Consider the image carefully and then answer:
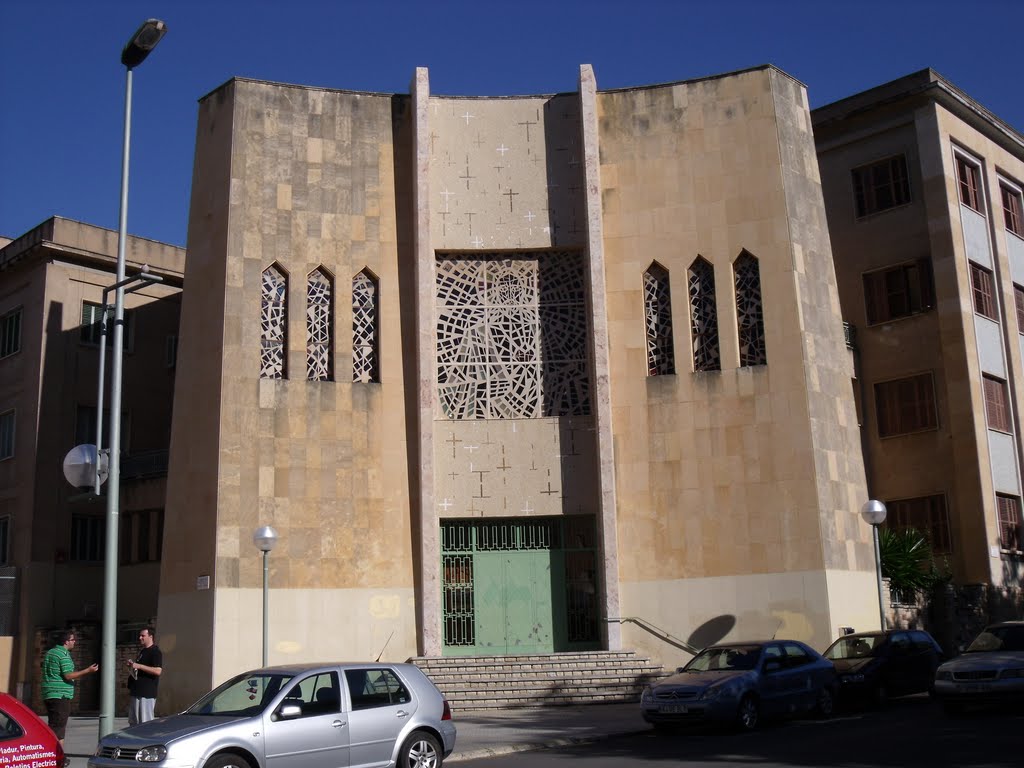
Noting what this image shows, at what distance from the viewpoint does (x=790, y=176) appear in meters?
23.8

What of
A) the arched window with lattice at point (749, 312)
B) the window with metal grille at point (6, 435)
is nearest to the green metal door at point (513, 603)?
the arched window with lattice at point (749, 312)

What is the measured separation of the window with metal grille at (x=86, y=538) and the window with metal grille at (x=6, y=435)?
102 inches

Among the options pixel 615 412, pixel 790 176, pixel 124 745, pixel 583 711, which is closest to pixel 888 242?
pixel 790 176

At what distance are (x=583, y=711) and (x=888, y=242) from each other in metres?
15.7

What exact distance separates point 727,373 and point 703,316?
1394 millimetres

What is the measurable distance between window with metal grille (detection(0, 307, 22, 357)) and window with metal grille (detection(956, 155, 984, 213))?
24.6 m

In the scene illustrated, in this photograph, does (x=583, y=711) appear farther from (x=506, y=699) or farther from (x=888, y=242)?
(x=888, y=242)

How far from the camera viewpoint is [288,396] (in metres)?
22.5

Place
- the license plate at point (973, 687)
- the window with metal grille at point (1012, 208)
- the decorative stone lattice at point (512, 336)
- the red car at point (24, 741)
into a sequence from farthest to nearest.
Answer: the window with metal grille at point (1012, 208) < the decorative stone lattice at point (512, 336) < the license plate at point (973, 687) < the red car at point (24, 741)

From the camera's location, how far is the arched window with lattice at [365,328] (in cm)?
2341

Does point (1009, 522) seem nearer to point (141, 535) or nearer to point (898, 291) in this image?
point (898, 291)

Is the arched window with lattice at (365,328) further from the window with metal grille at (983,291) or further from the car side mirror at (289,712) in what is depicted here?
the window with metal grille at (983,291)

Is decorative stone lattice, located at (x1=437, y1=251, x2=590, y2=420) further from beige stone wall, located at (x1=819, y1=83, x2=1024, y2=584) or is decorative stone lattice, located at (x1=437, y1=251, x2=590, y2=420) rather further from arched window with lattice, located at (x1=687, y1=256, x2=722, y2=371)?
beige stone wall, located at (x1=819, y1=83, x2=1024, y2=584)

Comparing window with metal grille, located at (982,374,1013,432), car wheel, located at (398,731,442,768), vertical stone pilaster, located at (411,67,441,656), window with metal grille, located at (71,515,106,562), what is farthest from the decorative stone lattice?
car wheel, located at (398,731,442,768)
